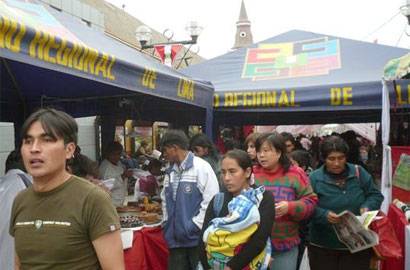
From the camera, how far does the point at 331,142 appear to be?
146 inches

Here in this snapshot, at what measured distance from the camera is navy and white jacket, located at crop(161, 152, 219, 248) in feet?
12.9

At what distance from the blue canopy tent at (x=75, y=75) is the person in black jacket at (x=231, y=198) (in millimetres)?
1309

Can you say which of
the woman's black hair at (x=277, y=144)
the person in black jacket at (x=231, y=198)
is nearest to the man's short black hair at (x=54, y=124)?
the person in black jacket at (x=231, y=198)

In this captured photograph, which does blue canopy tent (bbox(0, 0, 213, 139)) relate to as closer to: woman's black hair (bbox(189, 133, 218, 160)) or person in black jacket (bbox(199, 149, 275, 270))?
woman's black hair (bbox(189, 133, 218, 160))

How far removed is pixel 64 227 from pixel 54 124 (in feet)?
1.41

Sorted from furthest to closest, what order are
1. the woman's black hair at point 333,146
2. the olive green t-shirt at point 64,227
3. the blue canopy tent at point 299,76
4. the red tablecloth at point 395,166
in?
the blue canopy tent at point 299,76 → the red tablecloth at point 395,166 → the woman's black hair at point 333,146 → the olive green t-shirt at point 64,227

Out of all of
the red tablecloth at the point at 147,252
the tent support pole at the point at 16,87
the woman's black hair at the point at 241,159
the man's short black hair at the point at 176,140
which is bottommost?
the red tablecloth at the point at 147,252

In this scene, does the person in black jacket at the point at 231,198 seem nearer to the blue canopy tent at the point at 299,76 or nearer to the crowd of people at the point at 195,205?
the crowd of people at the point at 195,205

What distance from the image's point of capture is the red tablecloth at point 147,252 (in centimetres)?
439

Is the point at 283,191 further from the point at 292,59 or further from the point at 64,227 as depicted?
the point at 292,59

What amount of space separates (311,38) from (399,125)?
2.25m

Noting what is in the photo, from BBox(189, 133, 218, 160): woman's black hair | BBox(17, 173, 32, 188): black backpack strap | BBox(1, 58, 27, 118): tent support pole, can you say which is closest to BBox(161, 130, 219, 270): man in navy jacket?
BBox(189, 133, 218, 160): woman's black hair

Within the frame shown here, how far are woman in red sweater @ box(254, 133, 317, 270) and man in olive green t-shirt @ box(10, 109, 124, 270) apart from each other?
1734 millimetres

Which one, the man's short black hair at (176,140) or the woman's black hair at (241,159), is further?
the man's short black hair at (176,140)
